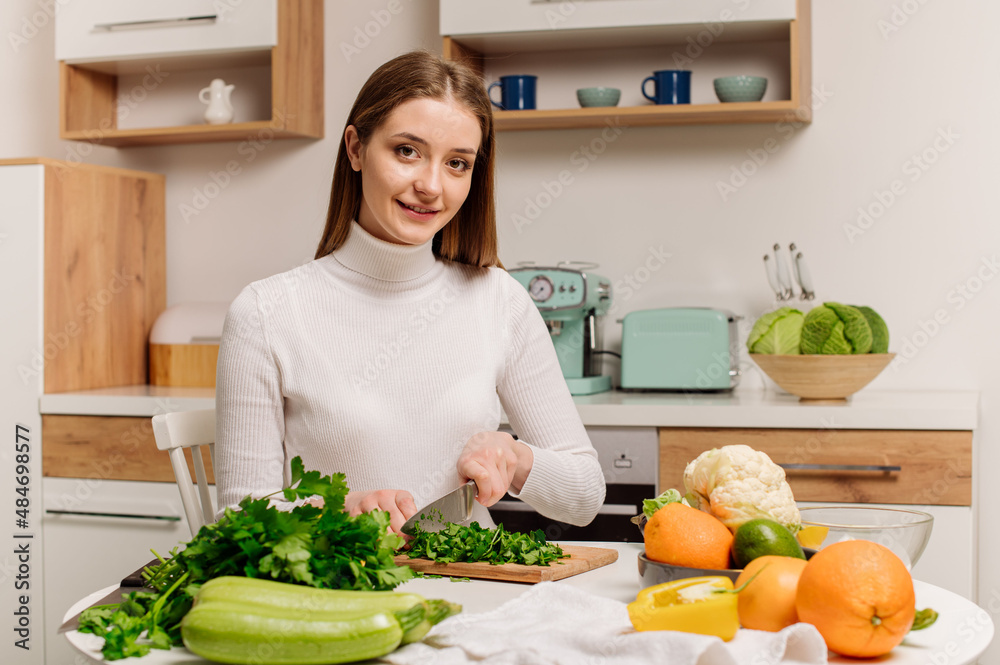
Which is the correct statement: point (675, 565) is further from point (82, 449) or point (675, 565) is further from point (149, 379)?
point (149, 379)

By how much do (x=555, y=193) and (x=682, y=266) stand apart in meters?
0.42

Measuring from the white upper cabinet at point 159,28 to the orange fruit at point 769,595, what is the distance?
220 centimetres

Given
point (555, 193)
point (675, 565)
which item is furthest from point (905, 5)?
point (675, 565)

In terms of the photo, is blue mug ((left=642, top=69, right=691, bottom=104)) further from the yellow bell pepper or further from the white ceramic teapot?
the yellow bell pepper

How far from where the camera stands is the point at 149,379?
9.25ft

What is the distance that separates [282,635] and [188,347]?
2131mm

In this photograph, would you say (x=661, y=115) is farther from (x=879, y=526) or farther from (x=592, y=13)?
(x=879, y=526)

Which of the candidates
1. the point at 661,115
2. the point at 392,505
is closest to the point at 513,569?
the point at 392,505

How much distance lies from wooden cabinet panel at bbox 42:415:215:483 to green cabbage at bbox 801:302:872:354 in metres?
1.50

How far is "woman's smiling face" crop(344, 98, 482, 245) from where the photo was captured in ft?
4.25

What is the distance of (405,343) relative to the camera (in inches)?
56.3

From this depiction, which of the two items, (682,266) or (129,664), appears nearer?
(129,664)

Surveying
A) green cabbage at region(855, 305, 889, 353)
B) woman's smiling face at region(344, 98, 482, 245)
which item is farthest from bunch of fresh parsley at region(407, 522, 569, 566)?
green cabbage at region(855, 305, 889, 353)

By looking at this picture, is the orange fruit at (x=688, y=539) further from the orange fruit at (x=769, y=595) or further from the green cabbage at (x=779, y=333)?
the green cabbage at (x=779, y=333)
